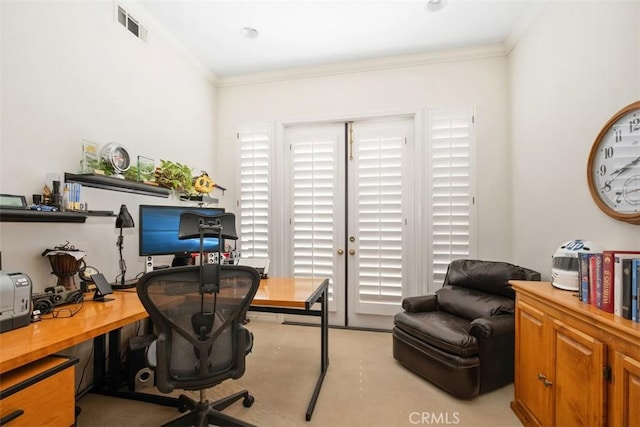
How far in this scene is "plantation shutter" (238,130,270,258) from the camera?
3.77 m

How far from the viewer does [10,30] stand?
1.74 meters

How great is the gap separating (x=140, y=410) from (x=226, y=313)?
117cm

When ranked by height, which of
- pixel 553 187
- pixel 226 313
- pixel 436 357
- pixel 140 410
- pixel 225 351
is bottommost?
pixel 140 410

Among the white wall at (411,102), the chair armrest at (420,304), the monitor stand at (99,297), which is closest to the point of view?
the monitor stand at (99,297)

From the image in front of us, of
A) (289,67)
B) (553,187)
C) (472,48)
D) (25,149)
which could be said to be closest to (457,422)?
(553,187)

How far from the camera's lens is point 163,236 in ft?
8.04

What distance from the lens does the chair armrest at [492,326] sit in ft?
6.95

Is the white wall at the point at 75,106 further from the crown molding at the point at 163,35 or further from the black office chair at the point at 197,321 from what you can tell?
the black office chair at the point at 197,321

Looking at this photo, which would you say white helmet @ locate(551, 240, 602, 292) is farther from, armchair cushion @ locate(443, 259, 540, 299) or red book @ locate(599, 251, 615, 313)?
armchair cushion @ locate(443, 259, 540, 299)

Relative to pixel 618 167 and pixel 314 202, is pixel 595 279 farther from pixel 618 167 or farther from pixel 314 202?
pixel 314 202

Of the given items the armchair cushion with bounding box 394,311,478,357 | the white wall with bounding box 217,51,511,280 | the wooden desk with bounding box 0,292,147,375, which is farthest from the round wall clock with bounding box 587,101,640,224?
the wooden desk with bounding box 0,292,147,375

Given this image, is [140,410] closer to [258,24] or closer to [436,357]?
[436,357]

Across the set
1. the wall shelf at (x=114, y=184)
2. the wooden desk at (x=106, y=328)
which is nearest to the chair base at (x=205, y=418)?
the wooden desk at (x=106, y=328)

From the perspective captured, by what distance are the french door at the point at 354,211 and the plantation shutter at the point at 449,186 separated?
264mm
